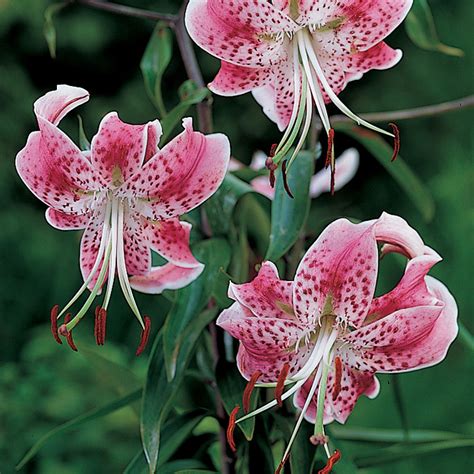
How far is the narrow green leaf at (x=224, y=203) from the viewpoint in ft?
2.62

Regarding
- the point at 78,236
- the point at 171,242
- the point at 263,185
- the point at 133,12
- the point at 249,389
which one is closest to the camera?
the point at 249,389

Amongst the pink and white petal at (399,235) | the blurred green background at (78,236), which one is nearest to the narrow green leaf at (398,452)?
the pink and white petal at (399,235)

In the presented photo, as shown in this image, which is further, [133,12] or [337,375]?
[133,12]

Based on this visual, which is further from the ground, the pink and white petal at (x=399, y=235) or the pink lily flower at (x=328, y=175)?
the pink and white petal at (x=399, y=235)

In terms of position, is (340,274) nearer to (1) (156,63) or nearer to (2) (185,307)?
(2) (185,307)

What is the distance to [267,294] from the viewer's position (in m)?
0.63

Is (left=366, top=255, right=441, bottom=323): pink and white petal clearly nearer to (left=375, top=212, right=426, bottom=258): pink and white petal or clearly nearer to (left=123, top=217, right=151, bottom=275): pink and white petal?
(left=375, top=212, right=426, bottom=258): pink and white petal

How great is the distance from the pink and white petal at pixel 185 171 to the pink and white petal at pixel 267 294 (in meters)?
0.07

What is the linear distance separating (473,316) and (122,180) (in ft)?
4.18

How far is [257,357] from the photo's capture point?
0.65 metres

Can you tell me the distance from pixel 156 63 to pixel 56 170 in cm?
25

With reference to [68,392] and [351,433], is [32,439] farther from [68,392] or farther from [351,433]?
[351,433]

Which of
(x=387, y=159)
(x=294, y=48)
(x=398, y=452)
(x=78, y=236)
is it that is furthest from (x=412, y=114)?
(x=78, y=236)

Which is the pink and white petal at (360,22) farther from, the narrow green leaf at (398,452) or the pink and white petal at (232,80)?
the narrow green leaf at (398,452)
